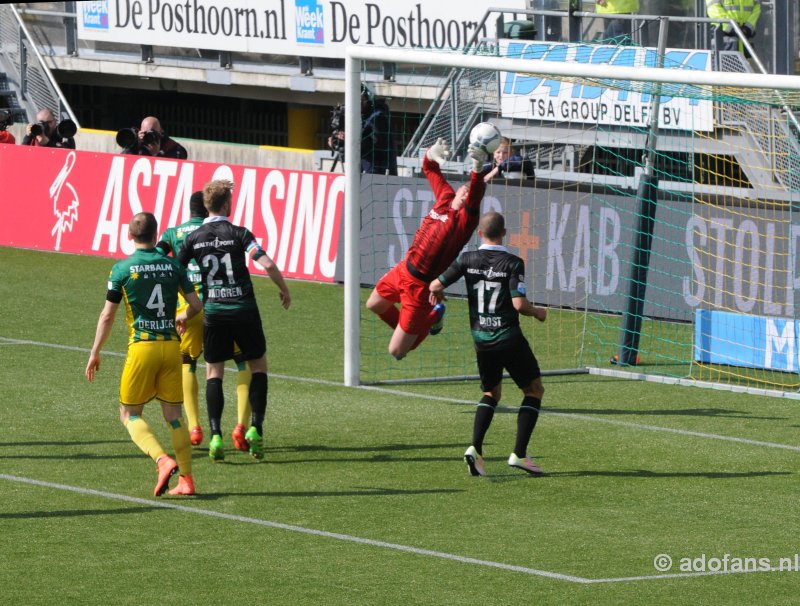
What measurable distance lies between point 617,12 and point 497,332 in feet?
37.4

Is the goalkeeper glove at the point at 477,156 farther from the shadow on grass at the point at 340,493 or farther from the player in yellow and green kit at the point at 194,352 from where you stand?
the shadow on grass at the point at 340,493

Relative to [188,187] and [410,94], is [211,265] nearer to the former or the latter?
[188,187]

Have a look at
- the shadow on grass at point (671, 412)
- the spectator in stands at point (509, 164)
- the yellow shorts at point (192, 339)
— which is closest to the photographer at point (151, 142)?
the spectator in stands at point (509, 164)

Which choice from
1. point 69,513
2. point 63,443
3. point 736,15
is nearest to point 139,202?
point 736,15

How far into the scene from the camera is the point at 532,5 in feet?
76.3

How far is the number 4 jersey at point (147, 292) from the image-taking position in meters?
10.5

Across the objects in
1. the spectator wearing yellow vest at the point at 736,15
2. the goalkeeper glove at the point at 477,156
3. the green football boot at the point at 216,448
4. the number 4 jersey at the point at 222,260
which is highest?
the spectator wearing yellow vest at the point at 736,15

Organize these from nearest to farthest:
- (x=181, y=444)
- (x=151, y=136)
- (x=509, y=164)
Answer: (x=181, y=444) → (x=509, y=164) → (x=151, y=136)

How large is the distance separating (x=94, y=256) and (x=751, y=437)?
12.4m

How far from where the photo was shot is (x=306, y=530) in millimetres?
Answer: 9867

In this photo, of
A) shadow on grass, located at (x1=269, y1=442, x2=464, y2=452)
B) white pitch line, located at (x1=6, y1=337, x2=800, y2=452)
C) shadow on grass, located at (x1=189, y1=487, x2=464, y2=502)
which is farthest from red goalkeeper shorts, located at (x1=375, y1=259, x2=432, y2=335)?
shadow on grass, located at (x1=189, y1=487, x2=464, y2=502)

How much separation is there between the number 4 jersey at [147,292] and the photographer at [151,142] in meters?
11.3

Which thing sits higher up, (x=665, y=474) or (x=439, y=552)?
(x=665, y=474)

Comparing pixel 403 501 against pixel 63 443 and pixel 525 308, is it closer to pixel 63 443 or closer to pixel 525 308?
pixel 525 308
